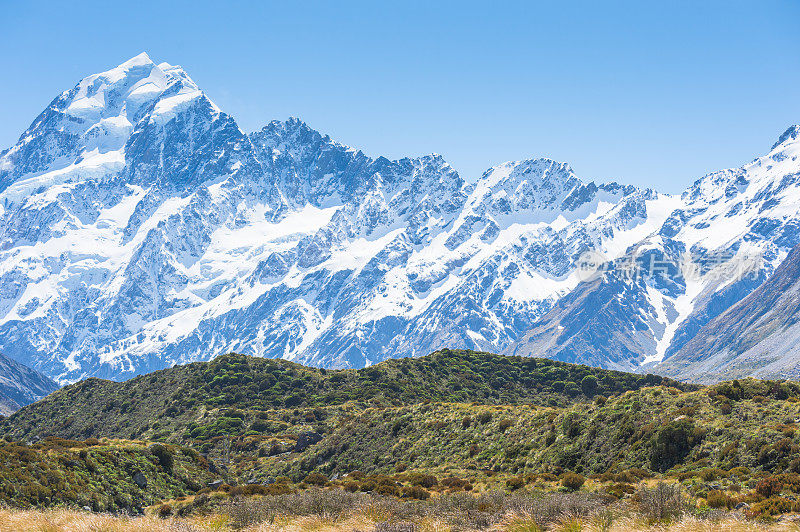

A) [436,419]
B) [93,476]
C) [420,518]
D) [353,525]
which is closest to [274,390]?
[436,419]

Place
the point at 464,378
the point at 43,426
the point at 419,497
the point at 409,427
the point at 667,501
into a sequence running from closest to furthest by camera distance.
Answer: the point at 667,501
the point at 419,497
the point at 409,427
the point at 43,426
the point at 464,378

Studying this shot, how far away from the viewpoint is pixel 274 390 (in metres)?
134

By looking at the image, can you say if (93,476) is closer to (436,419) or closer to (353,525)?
(353,525)

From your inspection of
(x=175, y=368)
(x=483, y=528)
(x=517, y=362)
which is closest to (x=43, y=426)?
(x=175, y=368)

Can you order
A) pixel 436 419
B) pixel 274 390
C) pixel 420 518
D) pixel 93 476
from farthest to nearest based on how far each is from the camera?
pixel 274 390
pixel 436 419
pixel 93 476
pixel 420 518

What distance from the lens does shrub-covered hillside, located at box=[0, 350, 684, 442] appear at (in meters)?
120

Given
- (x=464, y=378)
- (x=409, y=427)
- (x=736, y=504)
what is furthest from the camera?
(x=464, y=378)

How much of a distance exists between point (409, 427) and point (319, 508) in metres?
49.7

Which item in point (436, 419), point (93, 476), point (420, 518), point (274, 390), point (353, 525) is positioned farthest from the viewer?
point (274, 390)

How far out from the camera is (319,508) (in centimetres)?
3247

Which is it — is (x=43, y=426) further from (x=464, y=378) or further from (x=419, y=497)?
(x=419, y=497)

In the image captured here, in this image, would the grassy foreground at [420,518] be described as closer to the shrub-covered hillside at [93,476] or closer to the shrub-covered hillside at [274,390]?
the shrub-covered hillside at [93,476]

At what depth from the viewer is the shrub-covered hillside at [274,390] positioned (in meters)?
120

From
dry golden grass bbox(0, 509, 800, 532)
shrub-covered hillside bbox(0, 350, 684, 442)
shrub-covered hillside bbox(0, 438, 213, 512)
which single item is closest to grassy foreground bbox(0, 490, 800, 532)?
dry golden grass bbox(0, 509, 800, 532)
